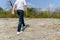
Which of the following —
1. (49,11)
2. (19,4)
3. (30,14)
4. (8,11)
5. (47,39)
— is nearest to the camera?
(47,39)

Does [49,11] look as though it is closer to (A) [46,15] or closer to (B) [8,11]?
(A) [46,15]

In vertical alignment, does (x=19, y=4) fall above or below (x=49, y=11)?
above

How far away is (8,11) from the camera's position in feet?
77.0

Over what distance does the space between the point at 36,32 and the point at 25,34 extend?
24.2 inches

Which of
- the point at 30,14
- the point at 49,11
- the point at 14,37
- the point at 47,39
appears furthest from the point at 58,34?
the point at 30,14

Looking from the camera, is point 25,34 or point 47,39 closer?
point 47,39

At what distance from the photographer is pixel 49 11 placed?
20.3m

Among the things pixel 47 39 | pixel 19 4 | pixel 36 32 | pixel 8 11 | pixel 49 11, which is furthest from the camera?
pixel 8 11

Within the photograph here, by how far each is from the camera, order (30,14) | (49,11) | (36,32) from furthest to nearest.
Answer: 1. (30,14)
2. (49,11)
3. (36,32)

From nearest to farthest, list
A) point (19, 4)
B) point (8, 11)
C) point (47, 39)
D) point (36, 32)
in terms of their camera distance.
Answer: point (47, 39) → point (19, 4) → point (36, 32) → point (8, 11)

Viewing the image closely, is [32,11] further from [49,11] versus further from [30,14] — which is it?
[49,11]

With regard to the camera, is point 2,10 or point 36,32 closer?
point 36,32

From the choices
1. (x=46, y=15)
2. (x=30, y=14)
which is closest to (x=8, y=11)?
(x=30, y=14)

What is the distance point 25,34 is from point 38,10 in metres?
12.0
